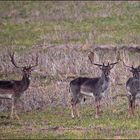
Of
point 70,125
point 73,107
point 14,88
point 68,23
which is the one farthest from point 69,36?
point 70,125

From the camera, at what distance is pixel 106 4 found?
48.2m

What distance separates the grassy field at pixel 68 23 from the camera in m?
40.4

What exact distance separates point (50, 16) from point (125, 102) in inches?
829

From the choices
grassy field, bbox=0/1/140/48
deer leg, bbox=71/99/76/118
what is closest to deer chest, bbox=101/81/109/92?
deer leg, bbox=71/99/76/118

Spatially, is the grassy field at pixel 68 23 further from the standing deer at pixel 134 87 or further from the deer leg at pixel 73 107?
the standing deer at pixel 134 87

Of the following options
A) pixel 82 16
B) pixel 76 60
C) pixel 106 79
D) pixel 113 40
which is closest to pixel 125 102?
pixel 106 79

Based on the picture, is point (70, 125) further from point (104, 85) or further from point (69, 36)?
point (69, 36)

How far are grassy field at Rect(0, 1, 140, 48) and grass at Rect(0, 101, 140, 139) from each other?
14.5 m

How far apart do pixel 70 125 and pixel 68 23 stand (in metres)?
22.8

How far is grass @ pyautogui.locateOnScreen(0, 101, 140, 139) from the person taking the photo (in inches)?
798

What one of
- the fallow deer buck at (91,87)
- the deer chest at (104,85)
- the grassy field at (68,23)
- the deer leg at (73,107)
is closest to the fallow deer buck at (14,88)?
the fallow deer buck at (91,87)

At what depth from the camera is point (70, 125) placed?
2195 centimetres

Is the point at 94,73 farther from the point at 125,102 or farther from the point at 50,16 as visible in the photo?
the point at 50,16

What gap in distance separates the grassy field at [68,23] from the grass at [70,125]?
1447 cm
